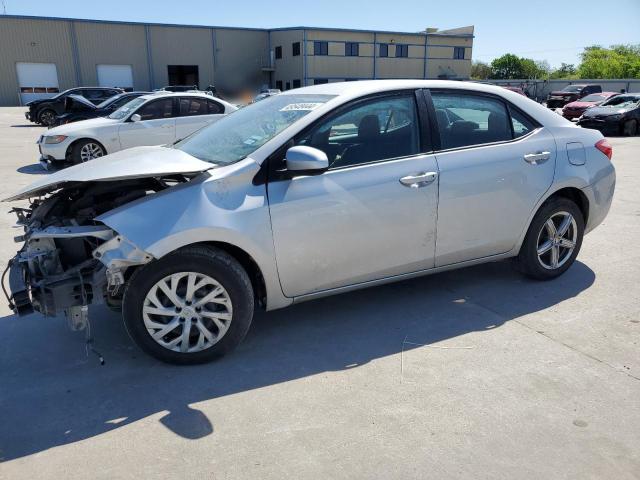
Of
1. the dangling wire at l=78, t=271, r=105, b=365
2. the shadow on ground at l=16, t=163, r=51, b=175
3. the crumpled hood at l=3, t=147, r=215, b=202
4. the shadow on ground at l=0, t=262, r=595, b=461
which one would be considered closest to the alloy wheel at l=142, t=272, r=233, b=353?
the shadow on ground at l=0, t=262, r=595, b=461

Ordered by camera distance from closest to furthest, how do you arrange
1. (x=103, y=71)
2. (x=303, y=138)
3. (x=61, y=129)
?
(x=303, y=138), (x=61, y=129), (x=103, y=71)

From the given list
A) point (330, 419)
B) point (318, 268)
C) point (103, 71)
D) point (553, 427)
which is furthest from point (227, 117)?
point (103, 71)

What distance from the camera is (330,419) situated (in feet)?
9.53

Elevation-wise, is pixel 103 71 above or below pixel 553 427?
above

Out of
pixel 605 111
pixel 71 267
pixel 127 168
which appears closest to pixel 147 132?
pixel 127 168

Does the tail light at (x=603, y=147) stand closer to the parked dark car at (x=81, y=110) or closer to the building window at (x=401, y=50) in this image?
the parked dark car at (x=81, y=110)

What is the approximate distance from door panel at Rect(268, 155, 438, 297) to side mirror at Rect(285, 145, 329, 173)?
15cm

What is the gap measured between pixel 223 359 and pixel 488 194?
2.35 meters

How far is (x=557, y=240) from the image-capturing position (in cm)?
473

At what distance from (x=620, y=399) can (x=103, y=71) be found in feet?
161

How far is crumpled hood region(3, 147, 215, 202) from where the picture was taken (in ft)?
10.9

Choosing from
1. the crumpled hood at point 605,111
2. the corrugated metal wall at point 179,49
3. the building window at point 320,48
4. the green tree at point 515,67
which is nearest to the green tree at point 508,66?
the green tree at point 515,67

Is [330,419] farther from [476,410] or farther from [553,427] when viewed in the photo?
[553,427]

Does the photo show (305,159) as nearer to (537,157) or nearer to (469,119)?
(469,119)
